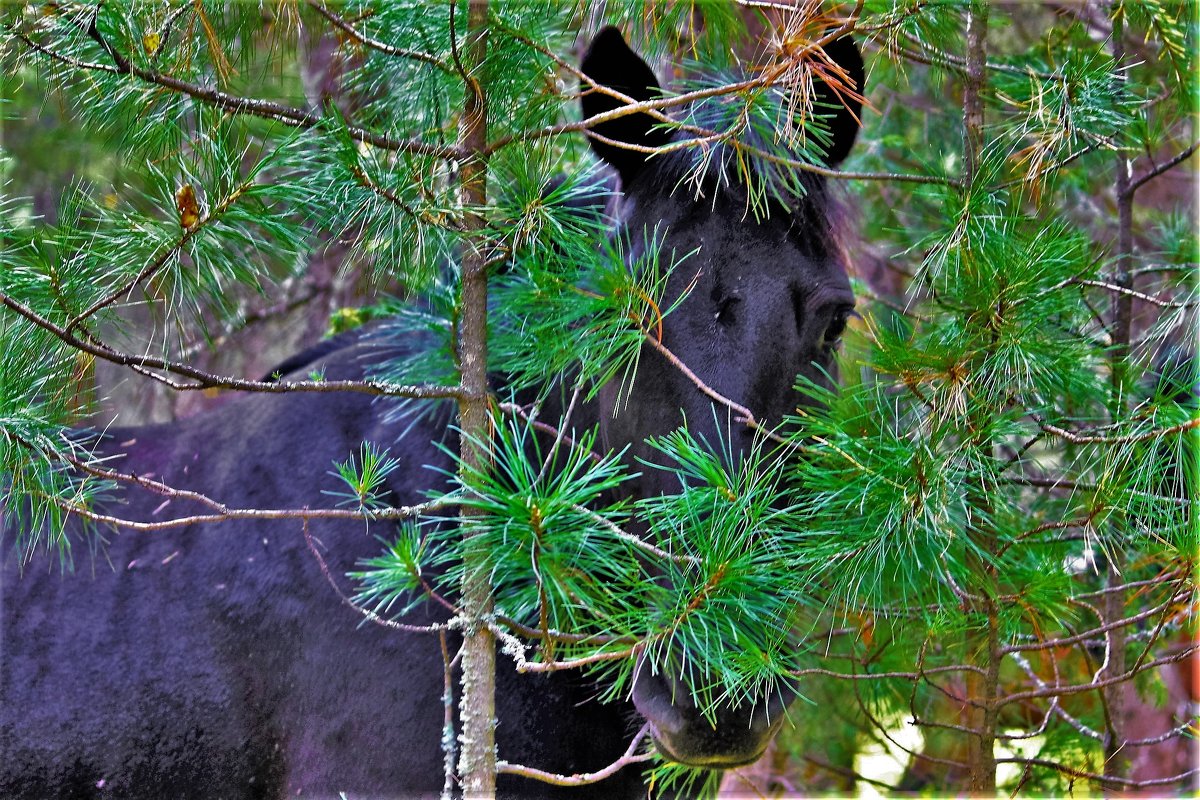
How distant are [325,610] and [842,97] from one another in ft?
5.71

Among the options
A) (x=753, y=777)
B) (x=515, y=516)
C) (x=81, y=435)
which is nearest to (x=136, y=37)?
(x=515, y=516)

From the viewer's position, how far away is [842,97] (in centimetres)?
198

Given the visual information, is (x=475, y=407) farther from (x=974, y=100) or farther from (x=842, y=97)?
(x=974, y=100)

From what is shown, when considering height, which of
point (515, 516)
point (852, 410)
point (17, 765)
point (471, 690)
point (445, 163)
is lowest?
point (17, 765)

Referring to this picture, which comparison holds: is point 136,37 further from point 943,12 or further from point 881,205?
point 881,205

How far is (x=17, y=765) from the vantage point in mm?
2434

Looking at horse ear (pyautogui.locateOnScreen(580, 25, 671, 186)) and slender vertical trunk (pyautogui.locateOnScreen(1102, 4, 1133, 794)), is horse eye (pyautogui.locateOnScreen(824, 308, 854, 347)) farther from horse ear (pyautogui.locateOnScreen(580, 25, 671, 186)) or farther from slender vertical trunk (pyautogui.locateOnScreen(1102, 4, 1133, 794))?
slender vertical trunk (pyautogui.locateOnScreen(1102, 4, 1133, 794))

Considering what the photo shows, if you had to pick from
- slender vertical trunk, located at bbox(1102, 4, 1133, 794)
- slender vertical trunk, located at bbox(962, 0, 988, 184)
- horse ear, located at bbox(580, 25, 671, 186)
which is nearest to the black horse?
horse ear, located at bbox(580, 25, 671, 186)

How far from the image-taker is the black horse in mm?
1981

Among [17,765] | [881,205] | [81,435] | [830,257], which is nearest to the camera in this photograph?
[830,257]

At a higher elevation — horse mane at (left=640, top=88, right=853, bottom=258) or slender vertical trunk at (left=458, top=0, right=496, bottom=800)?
horse mane at (left=640, top=88, right=853, bottom=258)

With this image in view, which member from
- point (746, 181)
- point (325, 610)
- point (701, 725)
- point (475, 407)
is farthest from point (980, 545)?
point (325, 610)

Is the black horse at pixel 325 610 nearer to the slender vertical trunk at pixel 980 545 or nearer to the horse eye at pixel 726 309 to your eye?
the horse eye at pixel 726 309

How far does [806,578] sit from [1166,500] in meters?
0.67
